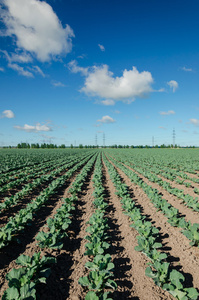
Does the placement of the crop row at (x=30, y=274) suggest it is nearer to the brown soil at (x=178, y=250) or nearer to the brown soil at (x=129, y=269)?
the brown soil at (x=129, y=269)

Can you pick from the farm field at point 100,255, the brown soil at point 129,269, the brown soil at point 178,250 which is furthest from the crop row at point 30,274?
the brown soil at point 178,250

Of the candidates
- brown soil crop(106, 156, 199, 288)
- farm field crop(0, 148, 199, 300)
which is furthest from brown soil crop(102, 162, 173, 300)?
brown soil crop(106, 156, 199, 288)

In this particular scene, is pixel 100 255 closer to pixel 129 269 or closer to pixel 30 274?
pixel 129 269

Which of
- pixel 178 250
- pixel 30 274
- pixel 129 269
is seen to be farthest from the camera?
pixel 178 250

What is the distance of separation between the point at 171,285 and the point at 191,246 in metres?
2.20

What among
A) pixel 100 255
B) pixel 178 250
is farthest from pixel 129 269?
pixel 178 250

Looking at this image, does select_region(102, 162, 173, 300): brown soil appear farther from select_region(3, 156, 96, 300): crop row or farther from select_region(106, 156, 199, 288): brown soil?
select_region(3, 156, 96, 300): crop row

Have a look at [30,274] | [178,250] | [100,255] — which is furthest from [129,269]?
[30,274]

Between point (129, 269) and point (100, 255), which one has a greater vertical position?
point (100, 255)

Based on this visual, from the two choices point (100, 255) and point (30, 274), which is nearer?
point (30, 274)

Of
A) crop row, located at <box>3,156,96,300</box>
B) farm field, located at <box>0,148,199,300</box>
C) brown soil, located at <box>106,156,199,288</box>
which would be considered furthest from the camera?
brown soil, located at <box>106,156,199,288</box>

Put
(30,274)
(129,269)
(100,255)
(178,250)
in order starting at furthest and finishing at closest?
(178,250) → (129,269) → (100,255) → (30,274)

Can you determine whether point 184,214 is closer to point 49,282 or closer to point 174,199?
point 174,199

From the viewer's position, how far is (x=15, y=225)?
5090 mm
